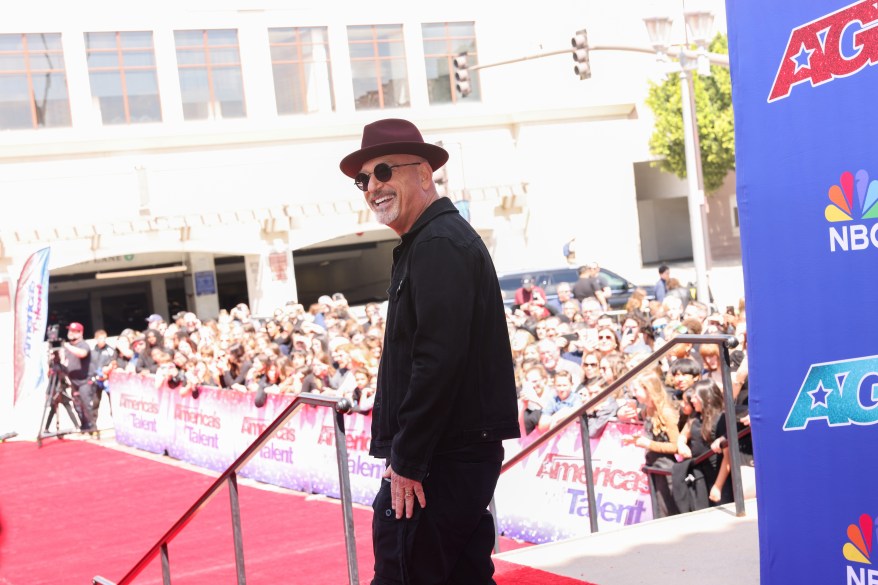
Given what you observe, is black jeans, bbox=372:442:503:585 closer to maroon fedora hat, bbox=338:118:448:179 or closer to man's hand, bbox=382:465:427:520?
man's hand, bbox=382:465:427:520

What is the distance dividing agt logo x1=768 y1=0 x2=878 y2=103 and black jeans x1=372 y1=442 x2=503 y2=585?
1.57 meters

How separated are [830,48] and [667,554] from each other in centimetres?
273

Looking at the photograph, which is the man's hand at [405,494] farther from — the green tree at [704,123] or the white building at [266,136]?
the green tree at [704,123]

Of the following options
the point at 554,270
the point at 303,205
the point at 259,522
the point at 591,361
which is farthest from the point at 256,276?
the point at 591,361

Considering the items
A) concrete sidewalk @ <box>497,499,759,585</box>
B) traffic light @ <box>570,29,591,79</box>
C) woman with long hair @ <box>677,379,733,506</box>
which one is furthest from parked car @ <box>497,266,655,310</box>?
concrete sidewalk @ <box>497,499,759,585</box>

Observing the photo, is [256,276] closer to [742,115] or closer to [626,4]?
[626,4]

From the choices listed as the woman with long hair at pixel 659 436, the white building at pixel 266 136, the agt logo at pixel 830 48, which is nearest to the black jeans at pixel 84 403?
the white building at pixel 266 136

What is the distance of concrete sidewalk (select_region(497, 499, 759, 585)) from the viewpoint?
509cm

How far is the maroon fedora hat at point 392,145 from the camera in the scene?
3709mm

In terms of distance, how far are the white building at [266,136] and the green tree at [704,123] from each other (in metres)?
0.67

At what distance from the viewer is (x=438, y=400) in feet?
11.1

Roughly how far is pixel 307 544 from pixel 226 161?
25624 millimetres

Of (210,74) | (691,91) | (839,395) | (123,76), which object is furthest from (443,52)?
(839,395)

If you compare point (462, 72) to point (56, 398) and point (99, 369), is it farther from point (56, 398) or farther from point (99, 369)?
point (56, 398)
